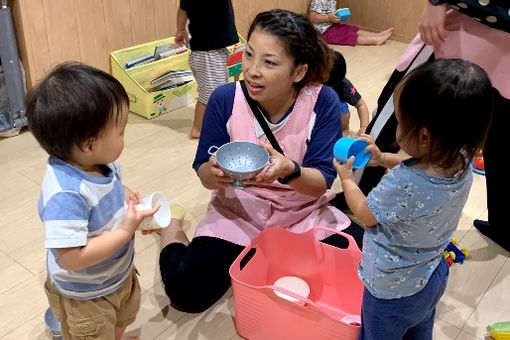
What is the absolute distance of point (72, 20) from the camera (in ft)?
7.88

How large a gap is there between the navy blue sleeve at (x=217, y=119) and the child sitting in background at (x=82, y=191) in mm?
391

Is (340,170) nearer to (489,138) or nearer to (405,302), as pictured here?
(405,302)

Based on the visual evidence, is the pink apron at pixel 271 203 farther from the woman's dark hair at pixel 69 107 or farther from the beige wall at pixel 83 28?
the beige wall at pixel 83 28

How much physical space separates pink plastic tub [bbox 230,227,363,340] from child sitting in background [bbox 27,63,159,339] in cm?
35

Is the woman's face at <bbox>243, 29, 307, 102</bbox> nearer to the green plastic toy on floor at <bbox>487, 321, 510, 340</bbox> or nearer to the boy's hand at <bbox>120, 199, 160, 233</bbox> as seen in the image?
the boy's hand at <bbox>120, 199, 160, 233</bbox>

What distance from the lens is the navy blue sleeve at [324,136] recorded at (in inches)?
56.9

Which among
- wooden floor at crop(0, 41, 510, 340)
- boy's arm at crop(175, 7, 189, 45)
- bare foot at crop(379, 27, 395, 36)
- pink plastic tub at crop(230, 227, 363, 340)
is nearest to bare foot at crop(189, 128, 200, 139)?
wooden floor at crop(0, 41, 510, 340)

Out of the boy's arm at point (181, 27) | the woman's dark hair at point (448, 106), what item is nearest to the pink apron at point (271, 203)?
the woman's dark hair at point (448, 106)

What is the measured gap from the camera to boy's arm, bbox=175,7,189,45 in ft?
7.58

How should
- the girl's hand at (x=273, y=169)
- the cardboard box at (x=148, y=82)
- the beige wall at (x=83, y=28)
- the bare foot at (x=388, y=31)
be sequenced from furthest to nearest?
the bare foot at (x=388, y=31), the cardboard box at (x=148, y=82), the beige wall at (x=83, y=28), the girl's hand at (x=273, y=169)

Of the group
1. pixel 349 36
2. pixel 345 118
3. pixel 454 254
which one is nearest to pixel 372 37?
pixel 349 36

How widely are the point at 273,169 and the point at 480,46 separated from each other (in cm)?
64

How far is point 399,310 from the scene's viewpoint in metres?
1.10

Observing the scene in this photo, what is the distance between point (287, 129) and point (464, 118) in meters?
0.59
